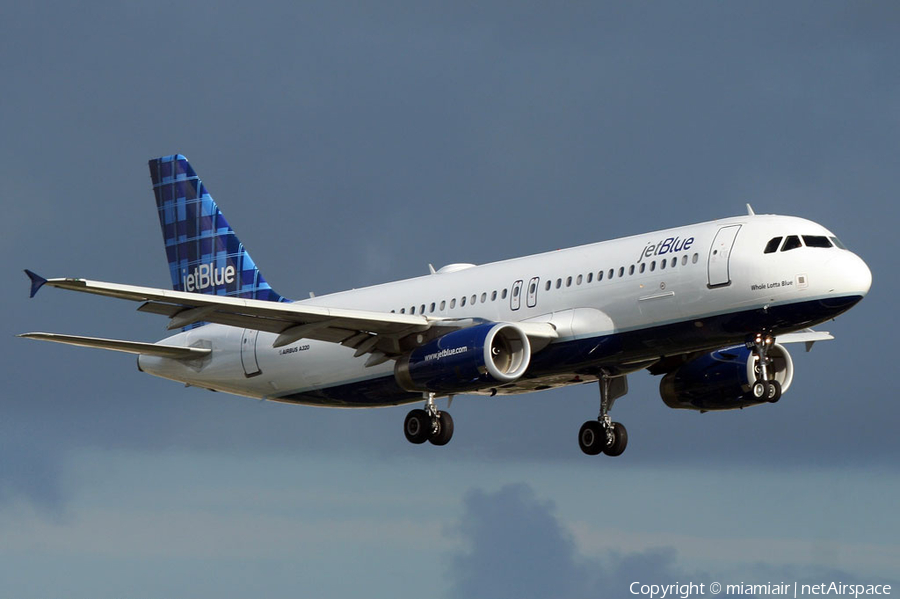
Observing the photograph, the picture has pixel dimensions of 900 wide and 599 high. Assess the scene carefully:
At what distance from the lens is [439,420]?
2130 inches

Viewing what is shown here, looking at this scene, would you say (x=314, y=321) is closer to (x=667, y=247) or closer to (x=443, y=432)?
(x=443, y=432)

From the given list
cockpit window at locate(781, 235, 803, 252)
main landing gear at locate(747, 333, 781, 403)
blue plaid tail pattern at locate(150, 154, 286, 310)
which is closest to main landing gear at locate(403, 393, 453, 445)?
main landing gear at locate(747, 333, 781, 403)

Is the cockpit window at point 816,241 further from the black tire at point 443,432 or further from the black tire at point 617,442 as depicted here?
the black tire at point 443,432

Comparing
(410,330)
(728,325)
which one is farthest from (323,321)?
(728,325)

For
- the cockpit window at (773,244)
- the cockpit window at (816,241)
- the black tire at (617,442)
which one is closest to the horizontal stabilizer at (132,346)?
the black tire at (617,442)

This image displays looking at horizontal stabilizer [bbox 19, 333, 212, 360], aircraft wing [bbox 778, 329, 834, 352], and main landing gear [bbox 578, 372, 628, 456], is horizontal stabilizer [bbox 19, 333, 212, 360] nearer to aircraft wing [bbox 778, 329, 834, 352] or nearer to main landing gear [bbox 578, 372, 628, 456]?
main landing gear [bbox 578, 372, 628, 456]

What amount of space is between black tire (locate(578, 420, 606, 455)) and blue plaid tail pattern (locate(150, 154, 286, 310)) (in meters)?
12.7

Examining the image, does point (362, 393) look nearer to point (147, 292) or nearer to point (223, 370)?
point (223, 370)

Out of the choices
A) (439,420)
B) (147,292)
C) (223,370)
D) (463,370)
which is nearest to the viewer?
(147,292)

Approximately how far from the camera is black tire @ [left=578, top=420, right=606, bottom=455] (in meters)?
55.7

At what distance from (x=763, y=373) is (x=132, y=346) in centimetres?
2042

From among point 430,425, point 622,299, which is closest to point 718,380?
point 622,299

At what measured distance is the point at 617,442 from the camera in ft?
182

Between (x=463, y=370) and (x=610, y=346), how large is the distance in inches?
169
